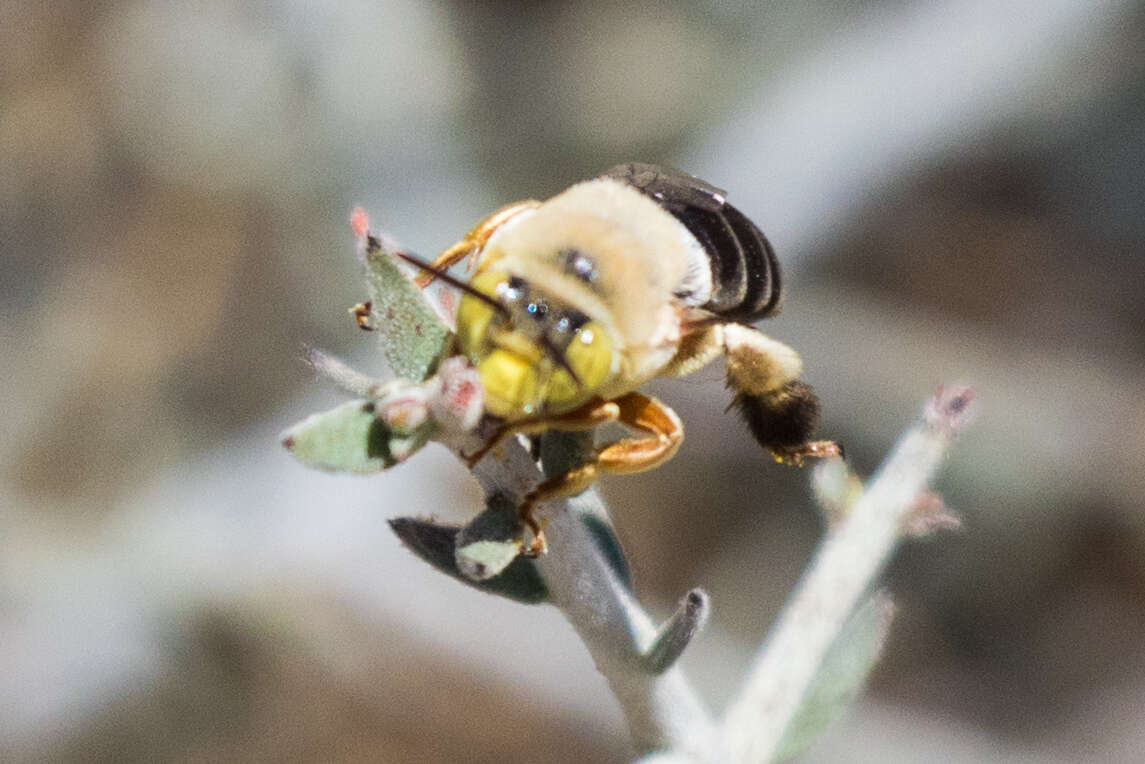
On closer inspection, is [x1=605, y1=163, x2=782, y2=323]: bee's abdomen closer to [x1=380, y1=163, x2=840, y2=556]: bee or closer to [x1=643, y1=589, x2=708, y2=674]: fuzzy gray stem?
[x1=380, y1=163, x2=840, y2=556]: bee

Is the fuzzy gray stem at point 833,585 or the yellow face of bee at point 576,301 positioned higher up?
the yellow face of bee at point 576,301

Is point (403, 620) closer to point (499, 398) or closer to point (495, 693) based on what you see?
point (495, 693)

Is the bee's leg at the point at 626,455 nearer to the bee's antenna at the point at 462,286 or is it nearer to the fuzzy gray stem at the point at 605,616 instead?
the fuzzy gray stem at the point at 605,616

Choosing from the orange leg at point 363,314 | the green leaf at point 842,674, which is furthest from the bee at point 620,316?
the green leaf at point 842,674

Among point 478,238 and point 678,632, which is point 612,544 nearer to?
point 678,632

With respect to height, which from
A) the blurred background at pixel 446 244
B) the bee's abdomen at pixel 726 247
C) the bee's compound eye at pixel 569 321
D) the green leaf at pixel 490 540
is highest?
the bee's abdomen at pixel 726 247

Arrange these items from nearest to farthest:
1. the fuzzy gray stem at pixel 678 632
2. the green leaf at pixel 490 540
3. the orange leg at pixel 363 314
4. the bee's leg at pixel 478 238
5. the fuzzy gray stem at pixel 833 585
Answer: the green leaf at pixel 490 540 < the fuzzy gray stem at pixel 678 632 < the orange leg at pixel 363 314 < the bee's leg at pixel 478 238 < the fuzzy gray stem at pixel 833 585

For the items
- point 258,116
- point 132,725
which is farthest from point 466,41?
point 132,725
